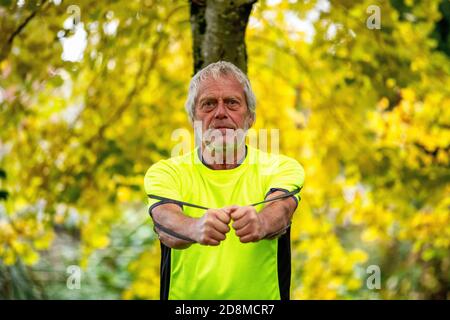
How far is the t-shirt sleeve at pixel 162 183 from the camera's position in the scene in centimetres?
220

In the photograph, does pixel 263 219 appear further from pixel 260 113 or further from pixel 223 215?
pixel 260 113

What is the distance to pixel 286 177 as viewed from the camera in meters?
2.25

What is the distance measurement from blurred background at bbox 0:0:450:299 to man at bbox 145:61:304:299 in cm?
157

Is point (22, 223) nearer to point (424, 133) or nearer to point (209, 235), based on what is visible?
point (424, 133)

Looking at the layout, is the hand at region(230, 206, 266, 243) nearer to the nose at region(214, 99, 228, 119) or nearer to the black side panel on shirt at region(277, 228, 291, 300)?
the black side panel on shirt at region(277, 228, 291, 300)

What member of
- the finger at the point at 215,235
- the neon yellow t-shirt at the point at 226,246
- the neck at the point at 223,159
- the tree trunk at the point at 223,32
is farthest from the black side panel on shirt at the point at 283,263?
the tree trunk at the point at 223,32

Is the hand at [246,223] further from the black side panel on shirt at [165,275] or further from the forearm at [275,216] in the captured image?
the black side panel on shirt at [165,275]

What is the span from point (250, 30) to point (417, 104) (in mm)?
1477

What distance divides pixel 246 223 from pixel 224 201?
0.33 metres

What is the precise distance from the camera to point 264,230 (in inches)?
79.7

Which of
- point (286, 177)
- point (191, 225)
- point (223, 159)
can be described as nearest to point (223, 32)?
point (223, 159)

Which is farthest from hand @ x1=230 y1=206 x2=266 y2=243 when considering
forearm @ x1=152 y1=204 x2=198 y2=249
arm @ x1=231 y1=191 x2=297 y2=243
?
forearm @ x1=152 y1=204 x2=198 y2=249

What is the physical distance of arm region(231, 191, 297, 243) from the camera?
6.39 ft
